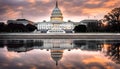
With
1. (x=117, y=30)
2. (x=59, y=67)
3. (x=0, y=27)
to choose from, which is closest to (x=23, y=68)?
(x=59, y=67)

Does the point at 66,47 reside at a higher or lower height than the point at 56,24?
lower

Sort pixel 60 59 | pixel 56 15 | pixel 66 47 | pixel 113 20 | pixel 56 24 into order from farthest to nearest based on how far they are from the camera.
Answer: pixel 56 15, pixel 56 24, pixel 113 20, pixel 66 47, pixel 60 59

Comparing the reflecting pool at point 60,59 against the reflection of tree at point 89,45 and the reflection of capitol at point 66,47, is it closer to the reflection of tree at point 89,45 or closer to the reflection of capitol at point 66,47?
the reflection of capitol at point 66,47

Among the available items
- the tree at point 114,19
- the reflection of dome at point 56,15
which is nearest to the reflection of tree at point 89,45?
the tree at point 114,19

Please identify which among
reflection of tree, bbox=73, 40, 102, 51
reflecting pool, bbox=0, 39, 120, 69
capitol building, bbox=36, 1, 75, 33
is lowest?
reflection of tree, bbox=73, 40, 102, 51

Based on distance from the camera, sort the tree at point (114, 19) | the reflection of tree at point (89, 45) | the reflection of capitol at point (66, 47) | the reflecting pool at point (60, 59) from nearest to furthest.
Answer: the reflecting pool at point (60, 59), the reflection of capitol at point (66, 47), the reflection of tree at point (89, 45), the tree at point (114, 19)

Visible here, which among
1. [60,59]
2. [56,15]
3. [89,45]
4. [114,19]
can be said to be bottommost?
[89,45]

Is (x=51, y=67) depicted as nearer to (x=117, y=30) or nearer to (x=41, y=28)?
(x=117, y=30)

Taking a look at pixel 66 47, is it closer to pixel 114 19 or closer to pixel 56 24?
pixel 114 19

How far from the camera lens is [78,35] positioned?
60.9 meters

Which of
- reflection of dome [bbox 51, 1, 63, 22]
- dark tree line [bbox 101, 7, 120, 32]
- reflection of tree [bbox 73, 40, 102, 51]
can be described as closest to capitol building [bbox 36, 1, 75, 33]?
reflection of dome [bbox 51, 1, 63, 22]


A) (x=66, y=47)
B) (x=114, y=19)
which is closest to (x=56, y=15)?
(x=114, y=19)

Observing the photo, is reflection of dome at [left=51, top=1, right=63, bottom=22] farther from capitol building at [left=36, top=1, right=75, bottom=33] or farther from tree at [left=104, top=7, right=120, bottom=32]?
tree at [left=104, top=7, right=120, bottom=32]

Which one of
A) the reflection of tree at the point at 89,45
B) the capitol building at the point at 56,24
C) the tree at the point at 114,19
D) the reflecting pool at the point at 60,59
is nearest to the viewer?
the reflecting pool at the point at 60,59
